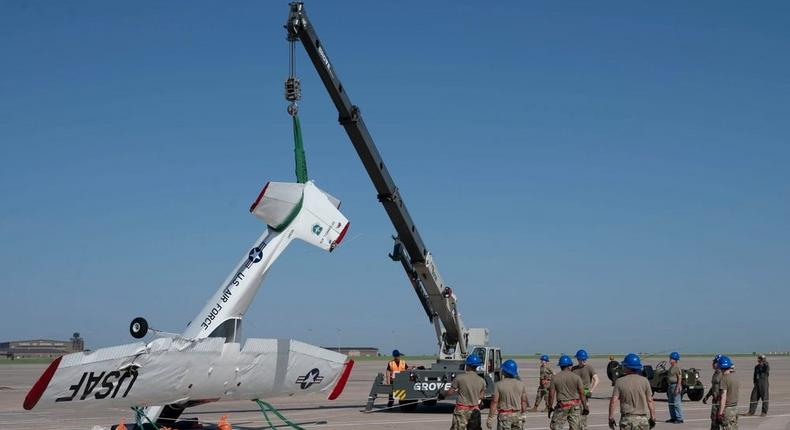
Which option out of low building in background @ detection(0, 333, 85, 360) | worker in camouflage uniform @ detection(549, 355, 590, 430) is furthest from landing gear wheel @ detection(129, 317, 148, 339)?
low building in background @ detection(0, 333, 85, 360)

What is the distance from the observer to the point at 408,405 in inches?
904

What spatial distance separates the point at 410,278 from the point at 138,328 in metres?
11.6

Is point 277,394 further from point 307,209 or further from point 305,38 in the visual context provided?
point 305,38

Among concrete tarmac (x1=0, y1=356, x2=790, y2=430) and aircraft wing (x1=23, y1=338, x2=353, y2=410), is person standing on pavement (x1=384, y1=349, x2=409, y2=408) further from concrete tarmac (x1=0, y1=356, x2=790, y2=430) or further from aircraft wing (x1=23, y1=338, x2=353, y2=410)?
aircraft wing (x1=23, y1=338, x2=353, y2=410)

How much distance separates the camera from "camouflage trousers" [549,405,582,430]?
12094 mm

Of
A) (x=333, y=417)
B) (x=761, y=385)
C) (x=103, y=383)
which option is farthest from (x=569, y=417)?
(x=761, y=385)

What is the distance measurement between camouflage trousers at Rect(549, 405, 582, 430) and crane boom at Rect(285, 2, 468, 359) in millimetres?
9715

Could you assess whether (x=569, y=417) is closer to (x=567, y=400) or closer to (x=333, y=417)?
(x=567, y=400)

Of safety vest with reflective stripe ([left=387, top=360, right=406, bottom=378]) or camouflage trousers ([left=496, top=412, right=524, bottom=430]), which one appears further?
safety vest with reflective stripe ([left=387, top=360, right=406, bottom=378])

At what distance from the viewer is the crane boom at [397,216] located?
18.2 metres

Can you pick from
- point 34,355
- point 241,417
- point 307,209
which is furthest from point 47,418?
point 34,355

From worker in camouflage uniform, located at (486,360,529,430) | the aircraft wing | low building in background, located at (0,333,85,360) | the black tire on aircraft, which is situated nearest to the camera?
the aircraft wing

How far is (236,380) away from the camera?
349 inches

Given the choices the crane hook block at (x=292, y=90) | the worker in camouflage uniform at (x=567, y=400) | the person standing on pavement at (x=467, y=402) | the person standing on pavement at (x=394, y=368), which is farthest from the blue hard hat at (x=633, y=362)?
the person standing on pavement at (x=394, y=368)
